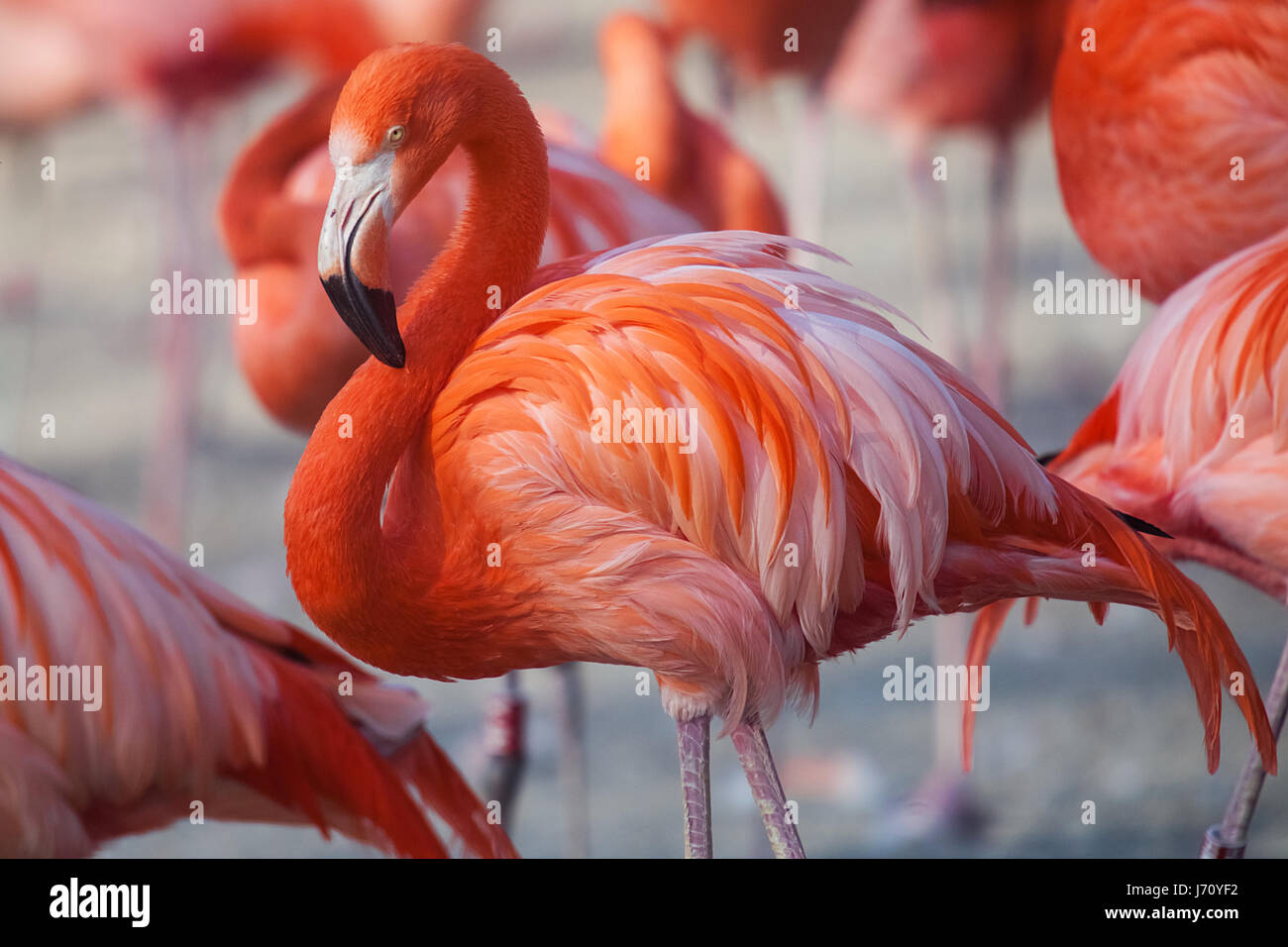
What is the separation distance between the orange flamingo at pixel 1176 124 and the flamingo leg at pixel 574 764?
0.99 meters

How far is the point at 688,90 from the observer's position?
180cm

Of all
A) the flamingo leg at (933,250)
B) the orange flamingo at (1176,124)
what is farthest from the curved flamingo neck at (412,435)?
the orange flamingo at (1176,124)

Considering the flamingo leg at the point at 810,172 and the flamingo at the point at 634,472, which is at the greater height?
the flamingo leg at the point at 810,172

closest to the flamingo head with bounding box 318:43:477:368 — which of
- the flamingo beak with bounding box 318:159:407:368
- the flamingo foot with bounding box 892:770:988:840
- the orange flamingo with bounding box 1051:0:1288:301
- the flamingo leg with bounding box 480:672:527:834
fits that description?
the flamingo beak with bounding box 318:159:407:368

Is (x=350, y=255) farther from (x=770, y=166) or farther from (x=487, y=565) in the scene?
(x=770, y=166)

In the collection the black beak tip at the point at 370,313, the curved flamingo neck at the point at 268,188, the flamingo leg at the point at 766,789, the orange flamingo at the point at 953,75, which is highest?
the orange flamingo at the point at 953,75

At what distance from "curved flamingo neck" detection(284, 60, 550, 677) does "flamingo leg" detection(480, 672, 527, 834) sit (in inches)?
16.3

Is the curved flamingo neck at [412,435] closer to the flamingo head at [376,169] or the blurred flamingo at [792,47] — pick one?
the flamingo head at [376,169]

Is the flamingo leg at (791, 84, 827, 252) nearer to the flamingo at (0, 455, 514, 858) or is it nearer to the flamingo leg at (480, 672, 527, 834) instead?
the flamingo leg at (480, 672, 527, 834)

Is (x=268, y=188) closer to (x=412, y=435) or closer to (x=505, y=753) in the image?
(x=412, y=435)

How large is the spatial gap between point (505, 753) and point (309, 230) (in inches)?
30.4

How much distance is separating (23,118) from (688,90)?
94cm

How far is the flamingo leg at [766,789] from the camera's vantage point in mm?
1412

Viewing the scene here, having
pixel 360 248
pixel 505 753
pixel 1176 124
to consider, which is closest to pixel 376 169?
pixel 360 248
